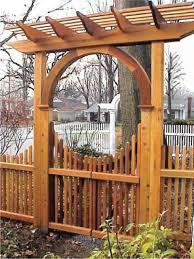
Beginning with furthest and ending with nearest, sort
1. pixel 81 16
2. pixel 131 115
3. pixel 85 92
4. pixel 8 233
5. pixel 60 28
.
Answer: pixel 85 92 → pixel 131 115 → pixel 8 233 → pixel 60 28 → pixel 81 16

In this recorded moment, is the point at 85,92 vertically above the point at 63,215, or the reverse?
the point at 85,92

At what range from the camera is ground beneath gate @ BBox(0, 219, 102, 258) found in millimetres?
3072

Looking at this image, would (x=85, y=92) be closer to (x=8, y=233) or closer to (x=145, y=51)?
(x=145, y=51)

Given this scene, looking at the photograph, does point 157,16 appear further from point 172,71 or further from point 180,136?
point 172,71

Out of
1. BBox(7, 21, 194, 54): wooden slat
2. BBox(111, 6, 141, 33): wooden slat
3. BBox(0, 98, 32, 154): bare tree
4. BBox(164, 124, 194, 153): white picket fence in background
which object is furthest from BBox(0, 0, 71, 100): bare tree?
BBox(111, 6, 141, 33): wooden slat

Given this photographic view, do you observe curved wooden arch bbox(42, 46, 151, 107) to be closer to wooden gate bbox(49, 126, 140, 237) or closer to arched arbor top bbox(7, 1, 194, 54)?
arched arbor top bbox(7, 1, 194, 54)

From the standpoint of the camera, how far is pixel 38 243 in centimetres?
330

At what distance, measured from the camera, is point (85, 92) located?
962 inches

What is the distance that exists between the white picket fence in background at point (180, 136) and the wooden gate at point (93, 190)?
20.7 ft

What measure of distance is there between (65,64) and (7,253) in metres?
1.90

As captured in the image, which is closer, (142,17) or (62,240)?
(142,17)

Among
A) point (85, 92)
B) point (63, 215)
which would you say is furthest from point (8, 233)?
point (85, 92)

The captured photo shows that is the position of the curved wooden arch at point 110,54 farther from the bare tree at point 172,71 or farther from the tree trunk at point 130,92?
the bare tree at point 172,71

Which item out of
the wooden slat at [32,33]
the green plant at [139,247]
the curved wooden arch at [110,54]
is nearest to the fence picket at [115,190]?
the curved wooden arch at [110,54]
